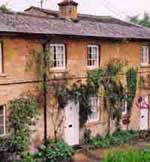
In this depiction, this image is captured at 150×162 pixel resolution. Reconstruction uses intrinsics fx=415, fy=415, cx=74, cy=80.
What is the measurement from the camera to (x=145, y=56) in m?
26.8

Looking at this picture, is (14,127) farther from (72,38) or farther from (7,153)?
(72,38)

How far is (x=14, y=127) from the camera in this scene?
18188 mm

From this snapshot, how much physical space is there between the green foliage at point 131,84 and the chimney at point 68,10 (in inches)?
184

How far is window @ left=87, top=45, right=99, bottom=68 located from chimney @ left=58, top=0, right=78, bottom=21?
9.67 feet

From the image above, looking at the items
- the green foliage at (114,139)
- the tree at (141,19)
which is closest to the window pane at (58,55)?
the green foliage at (114,139)

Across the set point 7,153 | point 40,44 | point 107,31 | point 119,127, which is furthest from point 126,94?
point 7,153

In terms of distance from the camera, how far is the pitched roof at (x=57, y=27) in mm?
18609

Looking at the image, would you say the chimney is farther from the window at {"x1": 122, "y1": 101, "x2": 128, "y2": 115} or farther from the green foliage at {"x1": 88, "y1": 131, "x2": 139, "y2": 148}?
the green foliage at {"x1": 88, "y1": 131, "x2": 139, "y2": 148}

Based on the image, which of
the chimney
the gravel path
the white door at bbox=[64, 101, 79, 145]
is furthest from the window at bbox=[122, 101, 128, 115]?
the chimney

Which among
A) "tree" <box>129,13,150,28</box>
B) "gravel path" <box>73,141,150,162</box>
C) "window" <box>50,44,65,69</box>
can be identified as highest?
"tree" <box>129,13,150,28</box>

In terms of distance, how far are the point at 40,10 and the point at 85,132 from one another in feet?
35.6

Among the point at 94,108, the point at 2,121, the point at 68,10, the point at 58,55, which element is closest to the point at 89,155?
the point at 94,108

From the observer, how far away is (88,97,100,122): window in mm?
22705

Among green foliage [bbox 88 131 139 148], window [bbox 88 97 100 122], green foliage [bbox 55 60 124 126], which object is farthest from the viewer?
window [bbox 88 97 100 122]
